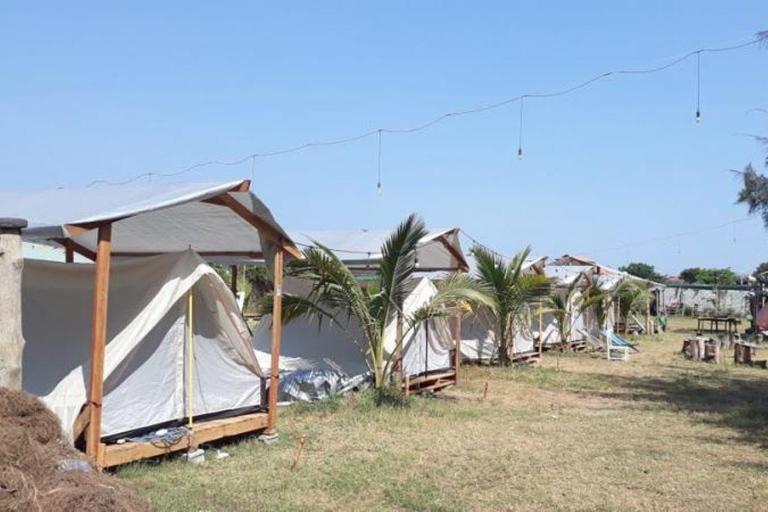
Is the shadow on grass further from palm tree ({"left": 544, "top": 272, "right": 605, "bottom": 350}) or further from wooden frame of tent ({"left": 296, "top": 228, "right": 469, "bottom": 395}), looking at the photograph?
palm tree ({"left": 544, "top": 272, "right": 605, "bottom": 350})

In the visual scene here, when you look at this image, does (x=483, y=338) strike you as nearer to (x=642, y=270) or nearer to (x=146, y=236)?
(x=146, y=236)

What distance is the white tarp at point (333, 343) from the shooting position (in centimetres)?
1219

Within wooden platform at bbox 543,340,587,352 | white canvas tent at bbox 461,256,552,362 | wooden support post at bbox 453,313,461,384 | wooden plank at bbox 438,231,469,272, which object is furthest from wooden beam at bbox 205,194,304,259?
wooden platform at bbox 543,340,587,352

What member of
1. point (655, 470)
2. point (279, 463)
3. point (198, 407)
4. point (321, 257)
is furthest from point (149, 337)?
point (655, 470)

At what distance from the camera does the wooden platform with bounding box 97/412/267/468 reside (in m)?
6.55

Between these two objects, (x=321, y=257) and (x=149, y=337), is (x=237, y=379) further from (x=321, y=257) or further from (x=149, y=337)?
(x=321, y=257)

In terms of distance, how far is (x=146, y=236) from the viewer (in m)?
8.96

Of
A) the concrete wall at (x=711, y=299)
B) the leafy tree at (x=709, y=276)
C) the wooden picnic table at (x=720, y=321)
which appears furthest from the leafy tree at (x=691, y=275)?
the wooden picnic table at (x=720, y=321)

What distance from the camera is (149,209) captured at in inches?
256

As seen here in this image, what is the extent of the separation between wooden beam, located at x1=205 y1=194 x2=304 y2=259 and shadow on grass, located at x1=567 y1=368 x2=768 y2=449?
19.2ft

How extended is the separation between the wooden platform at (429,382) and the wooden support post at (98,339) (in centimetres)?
601

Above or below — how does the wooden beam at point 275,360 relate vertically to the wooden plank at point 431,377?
above

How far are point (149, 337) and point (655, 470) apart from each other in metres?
5.10

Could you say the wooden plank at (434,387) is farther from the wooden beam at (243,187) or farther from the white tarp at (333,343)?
the wooden beam at (243,187)
